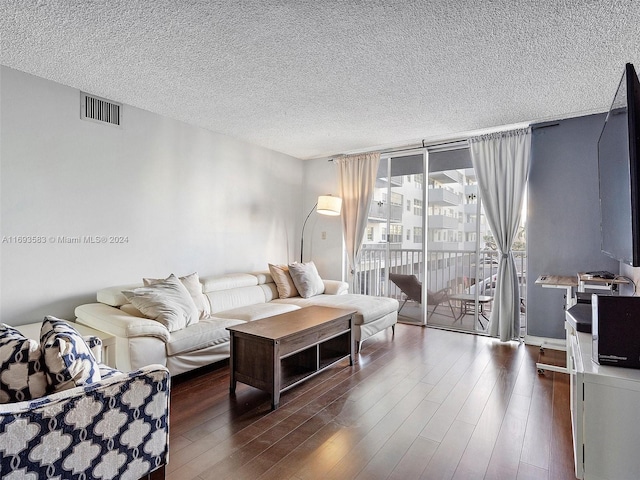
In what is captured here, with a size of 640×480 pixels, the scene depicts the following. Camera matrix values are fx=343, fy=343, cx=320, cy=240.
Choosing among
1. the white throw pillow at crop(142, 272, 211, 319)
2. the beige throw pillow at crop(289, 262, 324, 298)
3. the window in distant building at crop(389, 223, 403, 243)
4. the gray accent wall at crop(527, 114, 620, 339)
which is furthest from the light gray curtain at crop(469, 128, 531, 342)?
the white throw pillow at crop(142, 272, 211, 319)

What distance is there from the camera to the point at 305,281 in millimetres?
4297

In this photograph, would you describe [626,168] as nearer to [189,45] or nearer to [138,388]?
[138,388]

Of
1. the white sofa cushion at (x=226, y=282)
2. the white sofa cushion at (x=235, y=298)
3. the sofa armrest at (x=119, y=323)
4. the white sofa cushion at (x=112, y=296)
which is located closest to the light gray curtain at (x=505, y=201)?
the white sofa cushion at (x=235, y=298)

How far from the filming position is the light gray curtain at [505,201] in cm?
381

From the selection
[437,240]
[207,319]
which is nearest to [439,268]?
[437,240]

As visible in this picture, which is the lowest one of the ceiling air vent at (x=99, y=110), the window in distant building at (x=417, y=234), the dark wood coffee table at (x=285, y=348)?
the dark wood coffee table at (x=285, y=348)

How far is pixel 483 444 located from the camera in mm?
1930

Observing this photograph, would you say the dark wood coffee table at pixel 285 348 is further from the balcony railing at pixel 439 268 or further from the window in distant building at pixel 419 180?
the window in distant building at pixel 419 180

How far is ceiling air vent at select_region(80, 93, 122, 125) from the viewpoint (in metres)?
3.00

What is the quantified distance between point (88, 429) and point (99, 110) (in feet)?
9.36

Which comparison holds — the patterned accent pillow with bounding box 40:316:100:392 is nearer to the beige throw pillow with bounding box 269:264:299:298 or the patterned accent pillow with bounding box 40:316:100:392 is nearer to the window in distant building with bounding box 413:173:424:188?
the beige throw pillow with bounding box 269:264:299:298

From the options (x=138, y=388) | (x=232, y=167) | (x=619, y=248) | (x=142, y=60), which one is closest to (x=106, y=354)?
(x=138, y=388)

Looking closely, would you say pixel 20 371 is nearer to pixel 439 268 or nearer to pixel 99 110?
pixel 99 110

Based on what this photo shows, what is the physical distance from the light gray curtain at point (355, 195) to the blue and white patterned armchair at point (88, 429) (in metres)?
3.71
